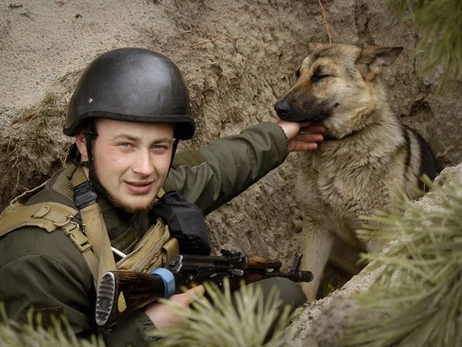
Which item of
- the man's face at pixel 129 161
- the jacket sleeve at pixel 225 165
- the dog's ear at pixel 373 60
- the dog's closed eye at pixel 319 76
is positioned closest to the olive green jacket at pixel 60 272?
the man's face at pixel 129 161

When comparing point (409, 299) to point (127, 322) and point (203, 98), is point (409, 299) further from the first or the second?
point (203, 98)

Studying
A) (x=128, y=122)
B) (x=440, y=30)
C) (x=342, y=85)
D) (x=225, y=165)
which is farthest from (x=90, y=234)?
(x=342, y=85)

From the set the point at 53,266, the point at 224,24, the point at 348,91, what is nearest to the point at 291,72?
the point at 224,24

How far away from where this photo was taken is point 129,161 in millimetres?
3422

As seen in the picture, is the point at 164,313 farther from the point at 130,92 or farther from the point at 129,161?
the point at 130,92

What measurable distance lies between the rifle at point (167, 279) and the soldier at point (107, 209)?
0.10 metres

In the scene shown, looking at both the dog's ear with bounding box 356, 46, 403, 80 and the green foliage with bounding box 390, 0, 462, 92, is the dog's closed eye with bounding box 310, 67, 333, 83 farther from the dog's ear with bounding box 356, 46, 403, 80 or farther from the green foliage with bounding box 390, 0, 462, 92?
the green foliage with bounding box 390, 0, 462, 92

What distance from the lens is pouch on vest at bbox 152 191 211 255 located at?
356cm

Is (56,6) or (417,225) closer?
(417,225)

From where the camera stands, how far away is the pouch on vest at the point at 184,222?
356 centimetres

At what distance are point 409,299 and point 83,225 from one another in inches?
83.6

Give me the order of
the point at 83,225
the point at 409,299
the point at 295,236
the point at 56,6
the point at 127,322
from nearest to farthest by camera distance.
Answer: the point at 409,299 < the point at 127,322 < the point at 83,225 < the point at 56,6 < the point at 295,236

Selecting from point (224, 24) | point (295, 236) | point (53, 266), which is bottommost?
point (295, 236)

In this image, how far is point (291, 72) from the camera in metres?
6.71
